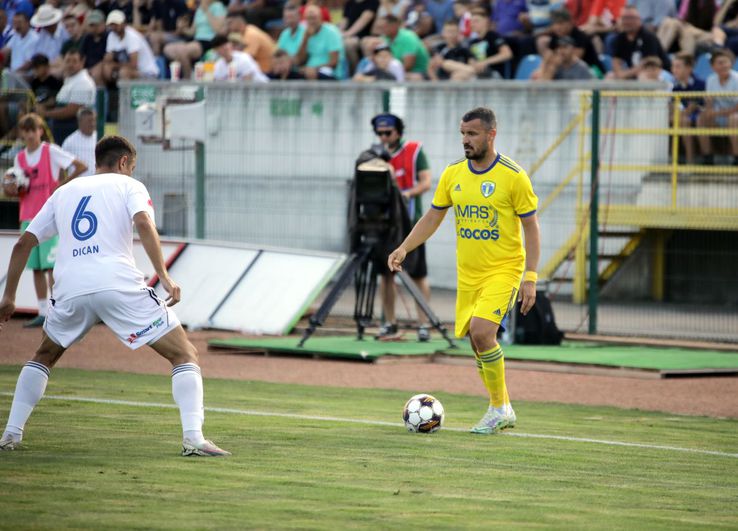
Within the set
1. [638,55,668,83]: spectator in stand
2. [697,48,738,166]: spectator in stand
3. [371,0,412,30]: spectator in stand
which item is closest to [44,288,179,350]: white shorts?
[697,48,738,166]: spectator in stand

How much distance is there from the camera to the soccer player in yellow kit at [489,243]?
9836mm

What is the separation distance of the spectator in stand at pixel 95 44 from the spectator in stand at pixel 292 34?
312cm

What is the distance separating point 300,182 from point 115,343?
4.47 meters

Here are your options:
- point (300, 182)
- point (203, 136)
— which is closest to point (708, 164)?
point (300, 182)

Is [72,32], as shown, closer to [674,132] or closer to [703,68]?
[703,68]

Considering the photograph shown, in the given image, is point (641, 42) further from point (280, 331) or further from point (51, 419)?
point (51, 419)

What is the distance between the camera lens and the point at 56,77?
78.3 ft

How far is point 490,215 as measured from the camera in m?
9.94

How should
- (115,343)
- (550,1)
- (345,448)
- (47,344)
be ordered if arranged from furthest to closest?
(550,1)
(115,343)
(345,448)
(47,344)

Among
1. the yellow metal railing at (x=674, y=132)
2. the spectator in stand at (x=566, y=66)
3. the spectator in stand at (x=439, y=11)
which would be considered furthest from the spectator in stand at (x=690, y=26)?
the spectator in stand at (x=439, y=11)

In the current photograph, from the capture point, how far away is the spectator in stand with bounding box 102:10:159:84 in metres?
23.1

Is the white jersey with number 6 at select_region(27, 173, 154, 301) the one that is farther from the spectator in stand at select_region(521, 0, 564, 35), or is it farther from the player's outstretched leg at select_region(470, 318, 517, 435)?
the spectator in stand at select_region(521, 0, 564, 35)

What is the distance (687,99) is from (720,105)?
0.53 metres

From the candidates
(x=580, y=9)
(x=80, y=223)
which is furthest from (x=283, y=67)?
(x=80, y=223)
